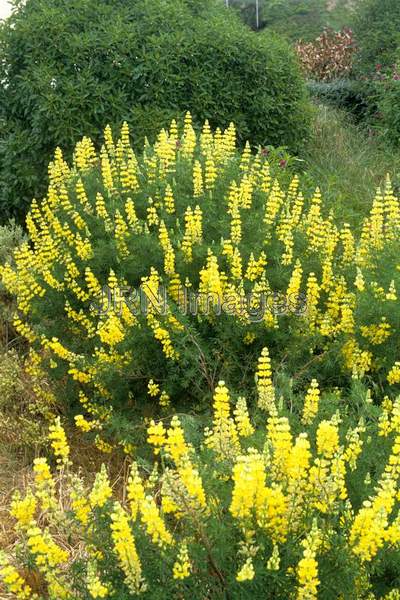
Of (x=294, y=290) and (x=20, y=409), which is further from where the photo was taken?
(x=20, y=409)

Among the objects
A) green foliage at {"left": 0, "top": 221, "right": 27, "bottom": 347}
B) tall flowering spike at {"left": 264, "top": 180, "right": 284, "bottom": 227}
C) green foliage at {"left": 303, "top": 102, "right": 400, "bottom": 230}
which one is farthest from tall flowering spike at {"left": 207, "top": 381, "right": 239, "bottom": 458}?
green foliage at {"left": 303, "top": 102, "right": 400, "bottom": 230}

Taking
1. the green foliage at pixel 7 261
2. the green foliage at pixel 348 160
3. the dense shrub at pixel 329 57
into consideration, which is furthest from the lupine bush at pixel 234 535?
the dense shrub at pixel 329 57

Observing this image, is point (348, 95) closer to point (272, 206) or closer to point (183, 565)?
point (272, 206)

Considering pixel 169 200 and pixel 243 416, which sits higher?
pixel 169 200

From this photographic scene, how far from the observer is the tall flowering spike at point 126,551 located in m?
1.90

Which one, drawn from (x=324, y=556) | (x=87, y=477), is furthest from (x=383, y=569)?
(x=87, y=477)

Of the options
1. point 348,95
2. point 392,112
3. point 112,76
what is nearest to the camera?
point 112,76

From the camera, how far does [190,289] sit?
372 cm

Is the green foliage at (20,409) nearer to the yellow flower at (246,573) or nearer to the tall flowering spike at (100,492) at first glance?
the tall flowering spike at (100,492)

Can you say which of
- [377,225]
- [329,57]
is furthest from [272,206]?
[329,57]

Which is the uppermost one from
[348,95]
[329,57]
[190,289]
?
[329,57]

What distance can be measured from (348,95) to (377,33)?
2.73ft

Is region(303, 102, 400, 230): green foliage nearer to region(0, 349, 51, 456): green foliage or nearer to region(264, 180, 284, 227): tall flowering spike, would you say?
region(264, 180, 284, 227): tall flowering spike

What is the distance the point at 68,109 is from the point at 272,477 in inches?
155
